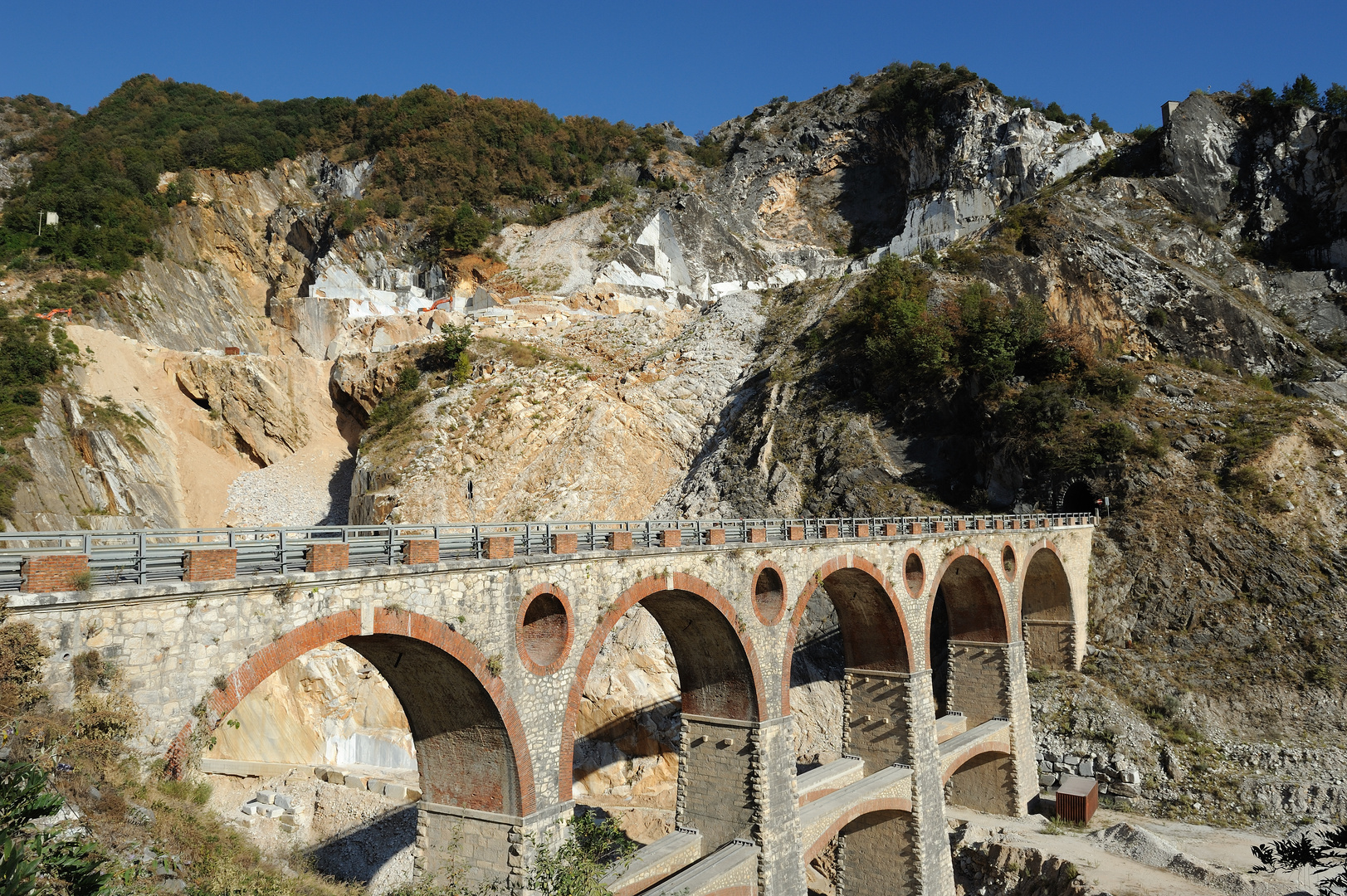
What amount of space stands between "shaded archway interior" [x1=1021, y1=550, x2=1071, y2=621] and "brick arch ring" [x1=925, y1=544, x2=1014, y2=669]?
4.32 m

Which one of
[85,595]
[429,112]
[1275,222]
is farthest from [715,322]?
[85,595]

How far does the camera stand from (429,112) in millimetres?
94625

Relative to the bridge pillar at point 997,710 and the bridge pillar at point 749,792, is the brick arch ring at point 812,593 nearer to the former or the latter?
the bridge pillar at point 749,792

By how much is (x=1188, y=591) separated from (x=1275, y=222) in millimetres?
41909

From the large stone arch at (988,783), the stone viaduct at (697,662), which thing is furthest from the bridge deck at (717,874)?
the large stone arch at (988,783)

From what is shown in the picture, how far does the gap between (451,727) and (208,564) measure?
6.86 meters

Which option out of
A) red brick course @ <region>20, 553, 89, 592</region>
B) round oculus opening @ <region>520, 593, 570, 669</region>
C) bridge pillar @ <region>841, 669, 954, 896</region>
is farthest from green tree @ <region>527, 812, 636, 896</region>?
bridge pillar @ <region>841, 669, 954, 896</region>

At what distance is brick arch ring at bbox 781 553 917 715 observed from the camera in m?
23.3

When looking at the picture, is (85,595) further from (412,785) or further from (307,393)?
(307,393)

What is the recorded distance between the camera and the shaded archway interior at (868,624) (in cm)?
2808

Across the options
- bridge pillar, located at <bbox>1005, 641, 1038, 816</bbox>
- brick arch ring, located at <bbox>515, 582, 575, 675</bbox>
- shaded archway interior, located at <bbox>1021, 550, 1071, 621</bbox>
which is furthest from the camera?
shaded archway interior, located at <bbox>1021, 550, 1071, 621</bbox>

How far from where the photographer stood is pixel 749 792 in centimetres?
2195

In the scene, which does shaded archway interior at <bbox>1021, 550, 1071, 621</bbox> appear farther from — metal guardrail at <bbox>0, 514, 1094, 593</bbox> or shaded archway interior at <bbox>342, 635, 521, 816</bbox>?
shaded archway interior at <bbox>342, 635, 521, 816</bbox>

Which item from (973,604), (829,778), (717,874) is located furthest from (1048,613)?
(717,874)
